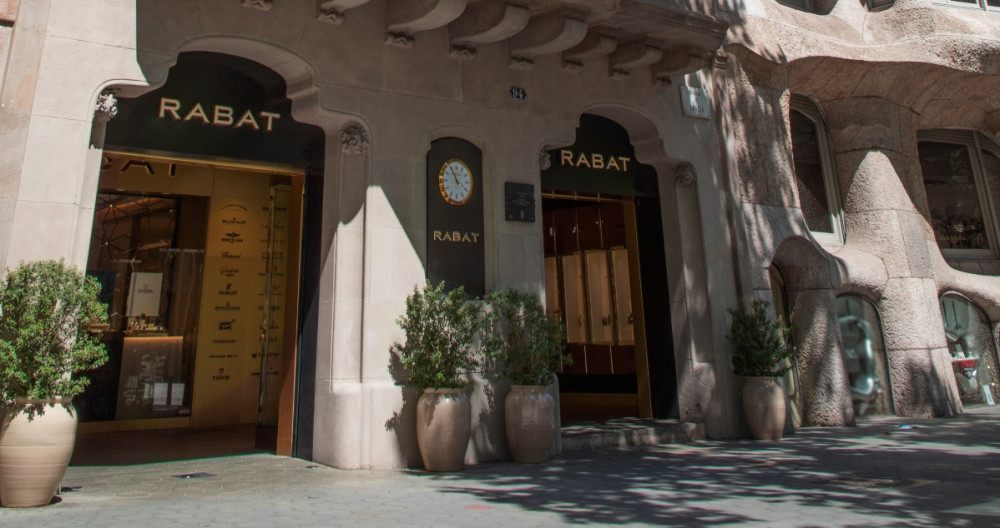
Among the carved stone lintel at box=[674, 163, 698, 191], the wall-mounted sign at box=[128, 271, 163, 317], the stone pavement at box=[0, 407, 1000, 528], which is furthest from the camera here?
the wall-mounted sign at box=[128, 271, 163, 317]

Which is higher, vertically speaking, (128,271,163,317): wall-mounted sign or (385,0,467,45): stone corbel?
(385,0,467,45): stone corbel

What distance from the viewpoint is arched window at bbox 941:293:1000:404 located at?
48.6ft

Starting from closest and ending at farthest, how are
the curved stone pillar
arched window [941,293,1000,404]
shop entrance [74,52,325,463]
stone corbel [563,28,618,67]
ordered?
shop entrance [74,52,325,463] → stone corbel [563,28,618,67] → the curved stone pillar → arched window [941,293,1000,404]

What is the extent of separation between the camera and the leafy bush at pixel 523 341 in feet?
28.5

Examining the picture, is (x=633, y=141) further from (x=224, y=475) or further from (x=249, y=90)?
(x=224, y=475)

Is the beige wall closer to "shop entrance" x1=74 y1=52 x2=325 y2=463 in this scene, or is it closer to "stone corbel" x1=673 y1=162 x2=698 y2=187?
"shop entrance" x1=74 y1=52 x2=325 y2=463

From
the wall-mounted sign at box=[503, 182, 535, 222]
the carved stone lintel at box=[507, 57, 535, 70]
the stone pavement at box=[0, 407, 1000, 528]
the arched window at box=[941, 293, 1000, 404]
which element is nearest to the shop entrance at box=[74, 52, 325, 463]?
the stone pavement at box=[0, 407, 1000, 528]

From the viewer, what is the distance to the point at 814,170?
1468cm

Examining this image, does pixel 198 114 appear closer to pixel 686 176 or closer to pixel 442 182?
pixel 442 182

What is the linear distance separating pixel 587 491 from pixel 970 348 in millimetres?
12704

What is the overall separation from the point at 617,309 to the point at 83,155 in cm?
1008

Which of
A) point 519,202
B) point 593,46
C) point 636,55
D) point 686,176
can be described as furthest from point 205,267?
point 686,176

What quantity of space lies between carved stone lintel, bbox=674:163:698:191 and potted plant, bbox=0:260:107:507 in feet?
29.4

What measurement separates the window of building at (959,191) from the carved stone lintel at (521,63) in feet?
38.2
